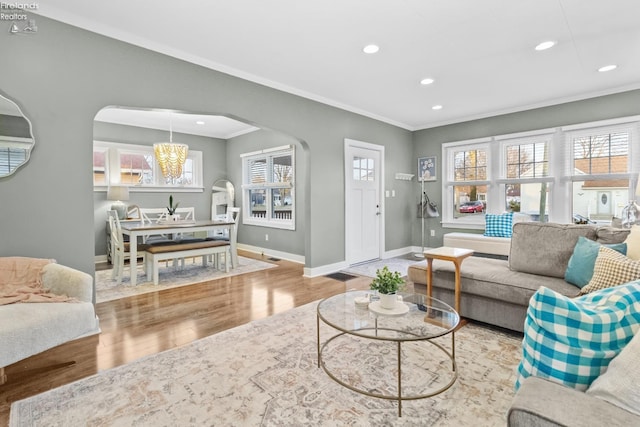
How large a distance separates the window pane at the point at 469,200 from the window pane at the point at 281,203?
123 inches

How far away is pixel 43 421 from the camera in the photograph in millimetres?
1577

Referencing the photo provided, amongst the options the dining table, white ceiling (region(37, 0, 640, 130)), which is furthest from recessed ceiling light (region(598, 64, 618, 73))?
the dining table

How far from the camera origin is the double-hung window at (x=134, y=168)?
A: 5742 millimetres

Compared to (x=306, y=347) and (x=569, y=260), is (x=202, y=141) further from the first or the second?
(x=569, y=260)

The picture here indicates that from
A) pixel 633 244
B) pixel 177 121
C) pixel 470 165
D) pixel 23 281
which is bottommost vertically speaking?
pixel 23 281

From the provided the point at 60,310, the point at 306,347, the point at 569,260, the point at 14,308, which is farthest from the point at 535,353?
the point at 14,308

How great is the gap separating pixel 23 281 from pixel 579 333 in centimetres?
312

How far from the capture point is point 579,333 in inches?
38.2

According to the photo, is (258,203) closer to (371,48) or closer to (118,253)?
(118,253)

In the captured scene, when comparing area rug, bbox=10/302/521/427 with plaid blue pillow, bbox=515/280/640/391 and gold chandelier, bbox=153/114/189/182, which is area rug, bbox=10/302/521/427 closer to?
plaid blue pillow, bbox=515/280/640/391

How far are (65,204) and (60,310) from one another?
3.34ft

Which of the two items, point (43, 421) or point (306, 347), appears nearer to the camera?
point (43, 421)

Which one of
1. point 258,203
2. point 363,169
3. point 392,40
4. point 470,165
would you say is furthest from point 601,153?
point 258,203

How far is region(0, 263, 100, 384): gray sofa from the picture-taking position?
1762 millimetres
